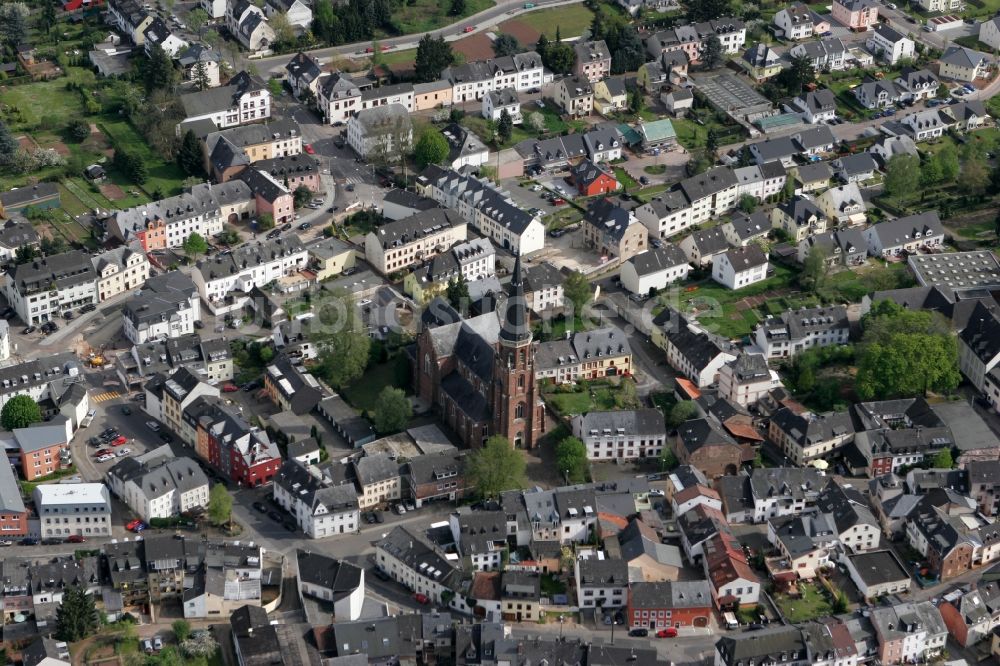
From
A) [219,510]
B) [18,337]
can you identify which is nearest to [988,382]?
[219,510]

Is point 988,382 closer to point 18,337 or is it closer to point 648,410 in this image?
point 648,410

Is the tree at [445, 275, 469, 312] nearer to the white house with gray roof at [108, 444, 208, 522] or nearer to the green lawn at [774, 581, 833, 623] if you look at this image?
the white house with gray roof at [108, 444, 208, 522]

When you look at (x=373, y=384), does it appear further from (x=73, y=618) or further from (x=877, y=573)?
(x=877, y=573)

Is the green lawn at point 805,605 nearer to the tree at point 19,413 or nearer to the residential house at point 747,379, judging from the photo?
the residential house at point 747,379

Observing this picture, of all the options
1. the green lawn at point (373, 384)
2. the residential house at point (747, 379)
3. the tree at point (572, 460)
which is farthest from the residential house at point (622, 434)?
the green lawn at point (373, 384)

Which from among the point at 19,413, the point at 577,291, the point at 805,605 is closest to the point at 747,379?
the point at 577,291
